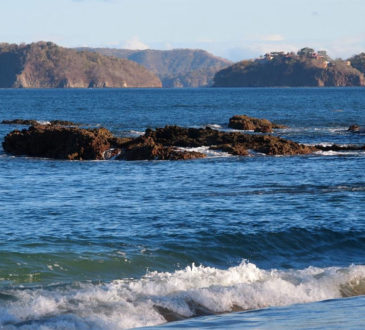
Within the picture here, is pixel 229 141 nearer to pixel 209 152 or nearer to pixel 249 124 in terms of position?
pixel 209 152

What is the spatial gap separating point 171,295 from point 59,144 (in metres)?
24.1

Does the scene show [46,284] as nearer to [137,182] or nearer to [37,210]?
[37,210]

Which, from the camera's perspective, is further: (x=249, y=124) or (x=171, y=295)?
(x=249, y=124)

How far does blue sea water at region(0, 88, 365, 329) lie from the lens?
38.6 ft

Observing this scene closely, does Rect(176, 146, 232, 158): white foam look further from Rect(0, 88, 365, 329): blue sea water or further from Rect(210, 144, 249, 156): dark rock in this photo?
Rect(0, 88, 365, 329): blue sea water

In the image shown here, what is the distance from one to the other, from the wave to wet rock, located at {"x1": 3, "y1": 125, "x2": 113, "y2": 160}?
20517 millimetres

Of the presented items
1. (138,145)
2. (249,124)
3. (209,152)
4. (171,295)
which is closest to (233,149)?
(209,152)

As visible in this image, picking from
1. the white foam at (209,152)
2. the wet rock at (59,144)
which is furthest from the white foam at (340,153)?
the wet rock at (59,144)

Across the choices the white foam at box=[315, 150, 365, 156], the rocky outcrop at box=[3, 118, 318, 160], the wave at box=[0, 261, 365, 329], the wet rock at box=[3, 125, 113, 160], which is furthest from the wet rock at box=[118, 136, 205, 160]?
the wave at box=[0, 261, 365, 329]

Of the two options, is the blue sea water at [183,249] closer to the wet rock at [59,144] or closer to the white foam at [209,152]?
the wet rock at [59,144]

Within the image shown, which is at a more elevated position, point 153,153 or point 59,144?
point 59,144

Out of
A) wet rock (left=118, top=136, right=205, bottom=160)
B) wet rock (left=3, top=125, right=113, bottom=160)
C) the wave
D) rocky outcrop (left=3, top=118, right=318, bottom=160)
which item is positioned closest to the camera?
the wave

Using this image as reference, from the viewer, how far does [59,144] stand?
3584 cm

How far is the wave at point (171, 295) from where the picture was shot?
11.4 metres
